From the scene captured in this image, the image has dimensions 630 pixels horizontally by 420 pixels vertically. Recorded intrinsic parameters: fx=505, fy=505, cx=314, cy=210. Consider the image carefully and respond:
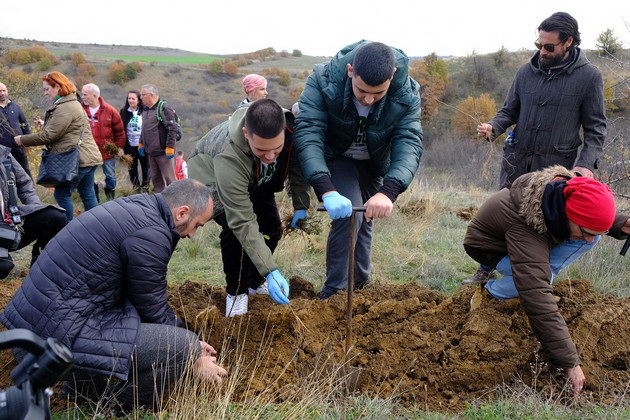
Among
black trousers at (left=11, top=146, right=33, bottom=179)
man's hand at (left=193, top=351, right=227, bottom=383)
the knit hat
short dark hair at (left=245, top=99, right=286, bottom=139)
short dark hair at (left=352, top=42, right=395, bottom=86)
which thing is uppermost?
short dark hair at (left=352, top=42, right=395, bottom=86)

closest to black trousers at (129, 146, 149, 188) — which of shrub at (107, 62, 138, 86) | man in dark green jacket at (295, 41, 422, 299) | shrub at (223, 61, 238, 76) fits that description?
man in dark green jacket at (295, 41, 422, 299)

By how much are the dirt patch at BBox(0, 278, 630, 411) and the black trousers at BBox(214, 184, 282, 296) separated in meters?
0.26

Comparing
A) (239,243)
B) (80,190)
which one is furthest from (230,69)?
(239,243)

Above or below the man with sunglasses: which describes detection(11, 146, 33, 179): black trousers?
below

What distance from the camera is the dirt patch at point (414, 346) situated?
3123 mm

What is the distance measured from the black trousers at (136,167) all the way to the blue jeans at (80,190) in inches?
90.9

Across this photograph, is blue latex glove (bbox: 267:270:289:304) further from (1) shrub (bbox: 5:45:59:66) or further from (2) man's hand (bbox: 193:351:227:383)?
(1) shrub (bbox: 5:45:59:66)

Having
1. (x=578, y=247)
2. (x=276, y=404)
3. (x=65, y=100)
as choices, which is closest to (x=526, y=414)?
(x=578, y=247)

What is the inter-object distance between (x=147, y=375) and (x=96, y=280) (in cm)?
62

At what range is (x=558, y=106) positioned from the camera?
Answer: 3963 millimetres

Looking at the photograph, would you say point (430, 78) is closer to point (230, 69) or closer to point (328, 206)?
point (328, 206)

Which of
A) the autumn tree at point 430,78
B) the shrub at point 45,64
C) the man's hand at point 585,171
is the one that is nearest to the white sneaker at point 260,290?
the man's hand at point 585,171

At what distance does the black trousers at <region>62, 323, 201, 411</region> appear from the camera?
8.73 feet

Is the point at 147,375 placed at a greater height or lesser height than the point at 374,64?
lesser
